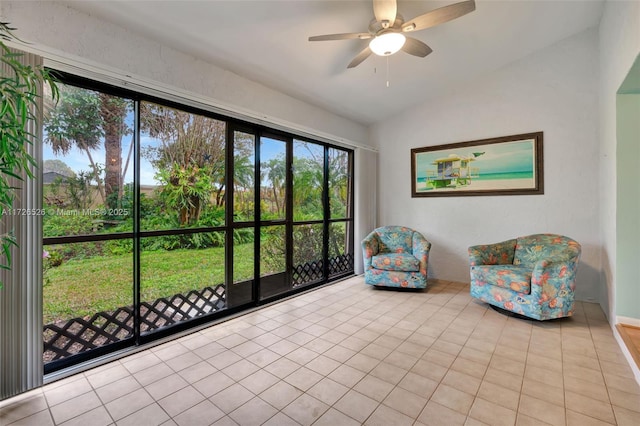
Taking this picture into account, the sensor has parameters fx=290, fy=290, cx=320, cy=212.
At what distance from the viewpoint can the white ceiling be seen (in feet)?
7.64

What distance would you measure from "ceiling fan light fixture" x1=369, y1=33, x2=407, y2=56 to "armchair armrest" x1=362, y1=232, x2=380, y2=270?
8.30 feet

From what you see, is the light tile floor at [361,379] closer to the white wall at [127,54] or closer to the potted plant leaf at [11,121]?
the potted plant leaf at [11,121]

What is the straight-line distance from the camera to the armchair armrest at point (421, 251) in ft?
12.7

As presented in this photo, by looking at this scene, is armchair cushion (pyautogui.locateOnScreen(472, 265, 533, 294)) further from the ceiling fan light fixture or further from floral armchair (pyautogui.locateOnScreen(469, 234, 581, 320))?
the ceiling fan light fixture

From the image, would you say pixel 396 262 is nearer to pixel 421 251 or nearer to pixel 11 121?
pixel 421 251

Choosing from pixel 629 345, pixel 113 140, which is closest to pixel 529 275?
pixel 629 345

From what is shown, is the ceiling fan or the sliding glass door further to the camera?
the sliding glass door

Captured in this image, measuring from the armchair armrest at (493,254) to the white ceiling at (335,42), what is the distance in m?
2.37

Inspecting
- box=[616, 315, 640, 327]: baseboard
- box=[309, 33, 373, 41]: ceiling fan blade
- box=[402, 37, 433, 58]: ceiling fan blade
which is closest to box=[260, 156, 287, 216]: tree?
box=[309, 33, 373, 41]: ceiling fan blade

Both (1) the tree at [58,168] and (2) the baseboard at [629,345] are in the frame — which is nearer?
(2) the baseboard at [629,345]

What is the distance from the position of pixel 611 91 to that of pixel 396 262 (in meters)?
2.78

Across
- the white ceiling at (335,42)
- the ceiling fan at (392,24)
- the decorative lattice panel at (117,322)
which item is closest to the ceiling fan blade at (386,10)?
the ceiling fan at (392,24)

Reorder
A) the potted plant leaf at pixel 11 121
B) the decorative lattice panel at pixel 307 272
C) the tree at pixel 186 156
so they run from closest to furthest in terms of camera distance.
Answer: the potted plant leaf at pixel 11 121
the tree at pixel 186 156
the decorative lattice panel at pixel 307 272

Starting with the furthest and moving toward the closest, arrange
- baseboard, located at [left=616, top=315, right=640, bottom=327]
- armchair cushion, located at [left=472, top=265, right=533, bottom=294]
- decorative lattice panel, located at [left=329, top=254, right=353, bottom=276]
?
1. decorative lattice panel, located at [left=329, top=254, right=353, bottom=276]
2. armchair cushion, located at [left=472, top=265, right=533, bottom=294]
3. baseboard, located at [left=616, top=315, right=640, bottom=327]
